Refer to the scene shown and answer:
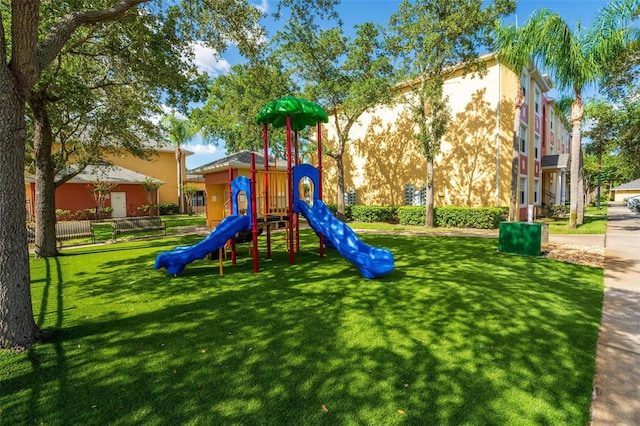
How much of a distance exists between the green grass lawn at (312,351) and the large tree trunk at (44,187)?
13.8 feet

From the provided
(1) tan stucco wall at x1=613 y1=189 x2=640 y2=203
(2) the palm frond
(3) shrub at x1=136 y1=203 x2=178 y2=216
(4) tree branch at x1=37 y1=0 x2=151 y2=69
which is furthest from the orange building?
(1) tan stucco wall at x1=613 y1=189 x2=640 y2=203

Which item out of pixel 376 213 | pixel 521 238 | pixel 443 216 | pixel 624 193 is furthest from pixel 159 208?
pixel 624 193

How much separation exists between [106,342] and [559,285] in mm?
8342

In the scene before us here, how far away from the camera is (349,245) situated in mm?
7773

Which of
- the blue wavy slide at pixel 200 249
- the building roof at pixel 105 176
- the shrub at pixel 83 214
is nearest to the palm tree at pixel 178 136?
the building roof at pixel 105 176

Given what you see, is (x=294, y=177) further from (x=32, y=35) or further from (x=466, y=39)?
(x=466, y=39)

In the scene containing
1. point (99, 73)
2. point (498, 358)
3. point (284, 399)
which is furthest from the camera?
point (99, 73)

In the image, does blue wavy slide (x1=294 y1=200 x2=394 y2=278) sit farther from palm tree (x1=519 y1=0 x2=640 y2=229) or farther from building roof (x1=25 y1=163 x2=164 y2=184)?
building roof (x1=25 y1=163 x2=164 y2=184)

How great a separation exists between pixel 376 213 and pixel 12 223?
1889cm

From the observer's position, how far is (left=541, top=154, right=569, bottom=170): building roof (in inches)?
878

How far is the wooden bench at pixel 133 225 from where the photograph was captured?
571 inches

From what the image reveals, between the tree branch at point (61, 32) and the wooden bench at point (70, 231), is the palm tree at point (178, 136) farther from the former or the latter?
the tree branch at point (61, 32)

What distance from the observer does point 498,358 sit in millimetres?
3709

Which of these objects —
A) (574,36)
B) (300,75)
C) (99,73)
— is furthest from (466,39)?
(99,73)
